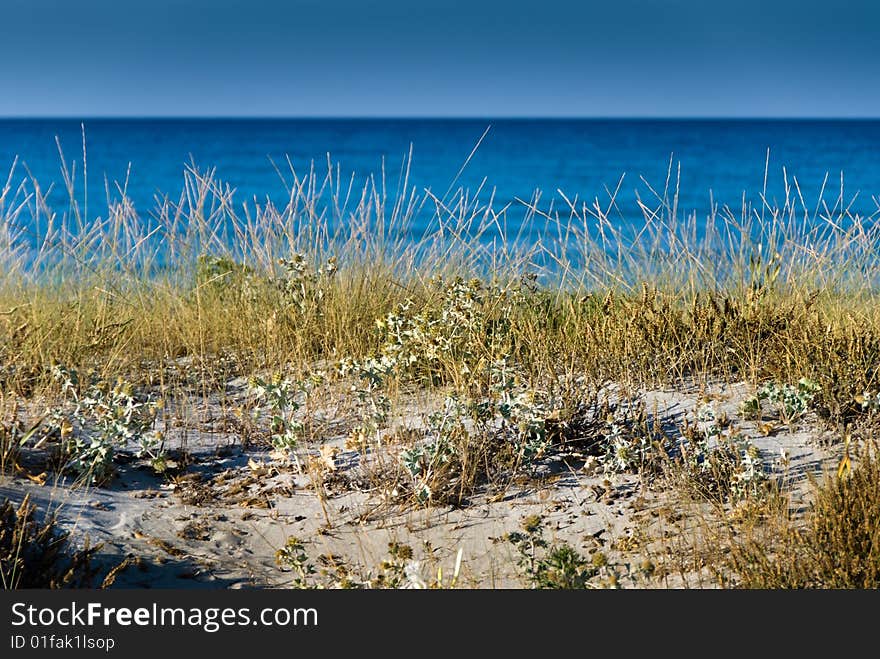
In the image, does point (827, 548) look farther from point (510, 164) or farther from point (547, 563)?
point (510, 164)

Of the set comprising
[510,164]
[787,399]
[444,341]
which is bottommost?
[787,399]

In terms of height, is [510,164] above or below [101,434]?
above

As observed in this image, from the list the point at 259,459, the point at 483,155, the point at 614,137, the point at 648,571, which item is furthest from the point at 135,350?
the point at 614,137

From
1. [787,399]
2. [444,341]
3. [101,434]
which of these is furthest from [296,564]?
[787,399]

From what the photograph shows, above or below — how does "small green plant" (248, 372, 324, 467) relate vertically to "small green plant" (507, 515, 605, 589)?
above

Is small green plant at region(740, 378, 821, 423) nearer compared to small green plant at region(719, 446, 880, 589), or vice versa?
small green plant at region(719, 446, 880, 589)

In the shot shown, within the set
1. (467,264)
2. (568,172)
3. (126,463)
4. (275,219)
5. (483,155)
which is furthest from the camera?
(483,155)

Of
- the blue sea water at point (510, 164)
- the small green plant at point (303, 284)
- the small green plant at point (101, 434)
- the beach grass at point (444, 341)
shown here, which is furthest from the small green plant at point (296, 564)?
the blue sea water at point (510, 164)

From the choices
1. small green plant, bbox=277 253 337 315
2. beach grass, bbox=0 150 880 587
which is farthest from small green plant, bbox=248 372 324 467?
small green plant, bbox=277 253 337 315

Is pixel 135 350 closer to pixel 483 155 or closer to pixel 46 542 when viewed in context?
pixel 46 542

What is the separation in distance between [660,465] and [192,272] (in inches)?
159

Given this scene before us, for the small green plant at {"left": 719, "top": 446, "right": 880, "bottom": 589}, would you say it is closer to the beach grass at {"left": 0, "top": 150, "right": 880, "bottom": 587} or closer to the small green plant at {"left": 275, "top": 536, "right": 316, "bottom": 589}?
the beach grass at {"left": 0, "top": 150, "right": 880, "bottom": 587}

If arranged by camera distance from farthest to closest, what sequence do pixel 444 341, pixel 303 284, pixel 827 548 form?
1. pixel 303 284
2. pixel 444 341
3. pixel 827 548

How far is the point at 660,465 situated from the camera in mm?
3756
